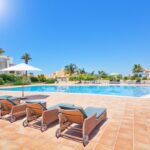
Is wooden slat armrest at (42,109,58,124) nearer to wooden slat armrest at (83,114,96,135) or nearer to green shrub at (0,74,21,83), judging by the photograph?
wooden slat armrest at (83,114,96,135)

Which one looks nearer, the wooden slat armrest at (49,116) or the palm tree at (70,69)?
the wooden slat armrest at (49,116)

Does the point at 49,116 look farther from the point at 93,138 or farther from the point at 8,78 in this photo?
the point at 8,78

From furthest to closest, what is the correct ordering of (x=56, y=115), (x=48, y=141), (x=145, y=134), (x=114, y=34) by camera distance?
(x=114, y=34) < (x=56, y=115) < (x=145, y=134) < (x=48, y=141)

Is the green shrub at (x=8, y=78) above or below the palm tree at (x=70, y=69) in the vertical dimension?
below

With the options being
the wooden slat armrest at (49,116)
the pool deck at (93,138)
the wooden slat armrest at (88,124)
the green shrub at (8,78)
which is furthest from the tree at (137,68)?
the wooden slat armrest at (88,124)

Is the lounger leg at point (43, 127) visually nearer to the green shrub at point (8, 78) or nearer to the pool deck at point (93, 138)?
the pool deck at point (93, 138)

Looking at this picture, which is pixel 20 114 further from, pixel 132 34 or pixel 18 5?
pixel 132 34

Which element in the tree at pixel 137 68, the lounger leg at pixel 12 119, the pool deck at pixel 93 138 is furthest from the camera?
the tree at pixel 137 68

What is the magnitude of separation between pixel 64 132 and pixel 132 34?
25913 millimetres

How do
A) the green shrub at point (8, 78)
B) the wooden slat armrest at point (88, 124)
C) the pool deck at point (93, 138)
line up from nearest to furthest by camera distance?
1. the pool deck at point (93, 138)
2. the wooden slat armrest at point (88, 124)
3. the green shrub at point (8, 78)

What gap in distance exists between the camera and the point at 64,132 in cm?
335

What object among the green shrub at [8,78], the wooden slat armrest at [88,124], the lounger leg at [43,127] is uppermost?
the green shrub at [8,78]

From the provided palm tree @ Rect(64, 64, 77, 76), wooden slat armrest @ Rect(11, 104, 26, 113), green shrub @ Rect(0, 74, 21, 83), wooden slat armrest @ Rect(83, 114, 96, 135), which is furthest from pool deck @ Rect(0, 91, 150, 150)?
palm tree @ Rect(64, 64, 77, 76)

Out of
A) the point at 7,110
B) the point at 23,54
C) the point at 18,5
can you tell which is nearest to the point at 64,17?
the point at 18,5
